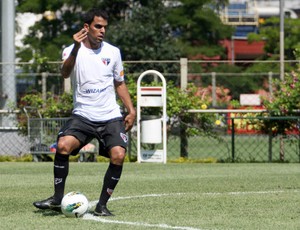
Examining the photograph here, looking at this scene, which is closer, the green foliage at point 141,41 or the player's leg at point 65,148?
the player's leg at point 65,148

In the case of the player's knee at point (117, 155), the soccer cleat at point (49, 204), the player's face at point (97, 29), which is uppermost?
the player's face at point (97, 29)

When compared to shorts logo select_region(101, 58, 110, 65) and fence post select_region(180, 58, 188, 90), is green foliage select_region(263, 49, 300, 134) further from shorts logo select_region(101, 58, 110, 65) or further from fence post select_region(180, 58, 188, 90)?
shorts logo select_region(101, 58, 110, 65)

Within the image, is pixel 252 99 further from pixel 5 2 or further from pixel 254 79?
pixel 254 79

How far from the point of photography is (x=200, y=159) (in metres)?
18.9

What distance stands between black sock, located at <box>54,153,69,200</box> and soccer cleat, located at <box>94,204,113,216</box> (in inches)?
17.0

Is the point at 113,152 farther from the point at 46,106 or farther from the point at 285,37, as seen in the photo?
the point at 285,37

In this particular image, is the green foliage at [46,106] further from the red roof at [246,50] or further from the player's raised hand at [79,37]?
the red roof at [246,50]

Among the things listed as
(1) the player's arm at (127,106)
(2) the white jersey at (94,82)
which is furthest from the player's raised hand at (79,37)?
(1) the player's arm at (127,106)

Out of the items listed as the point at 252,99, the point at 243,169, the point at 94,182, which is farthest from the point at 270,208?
the point at 252,99

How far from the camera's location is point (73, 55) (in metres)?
9.33

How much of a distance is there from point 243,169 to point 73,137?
6.61 metres

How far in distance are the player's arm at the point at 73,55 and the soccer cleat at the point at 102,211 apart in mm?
1260

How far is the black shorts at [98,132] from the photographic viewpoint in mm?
9547

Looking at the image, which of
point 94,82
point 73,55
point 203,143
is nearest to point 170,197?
point 94,82
